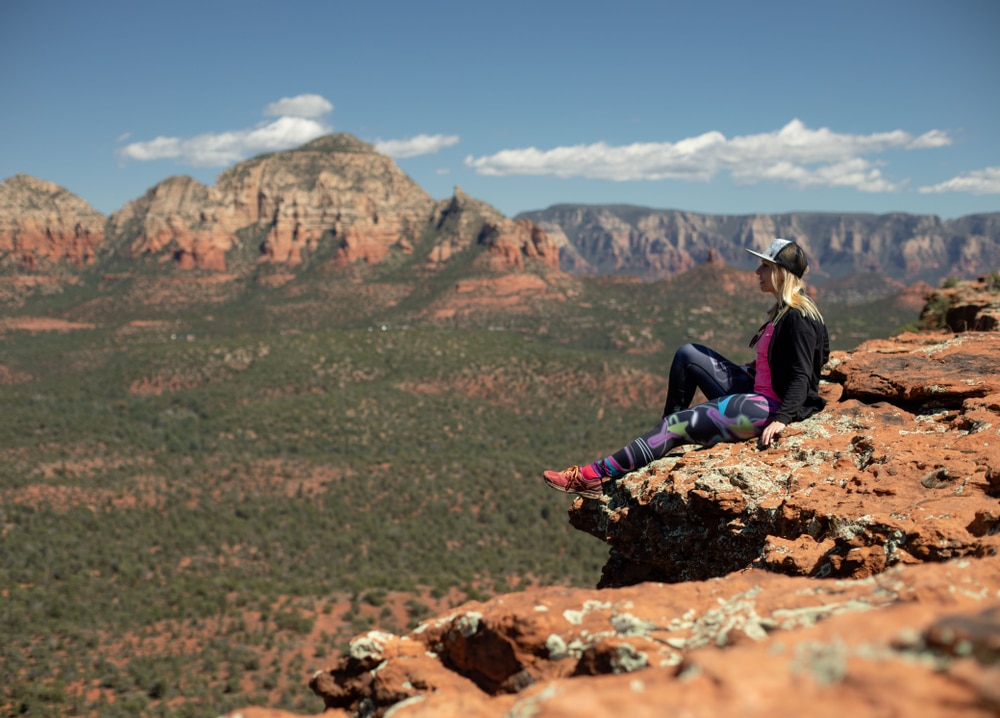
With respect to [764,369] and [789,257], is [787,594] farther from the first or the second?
[789,257]

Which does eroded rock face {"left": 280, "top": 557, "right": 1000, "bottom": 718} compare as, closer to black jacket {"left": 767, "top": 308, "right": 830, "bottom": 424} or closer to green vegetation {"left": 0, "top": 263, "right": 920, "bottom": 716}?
black jacket {"left": 767, "top": 308, "right": 830, "bottom": 424}

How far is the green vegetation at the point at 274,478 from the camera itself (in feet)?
102

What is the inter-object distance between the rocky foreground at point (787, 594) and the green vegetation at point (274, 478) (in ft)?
83.4

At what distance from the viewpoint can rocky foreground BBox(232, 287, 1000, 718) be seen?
226 centimetres

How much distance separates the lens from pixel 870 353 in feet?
28.9

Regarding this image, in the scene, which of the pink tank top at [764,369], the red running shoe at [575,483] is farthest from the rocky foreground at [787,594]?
the pink tank top at [764,369]

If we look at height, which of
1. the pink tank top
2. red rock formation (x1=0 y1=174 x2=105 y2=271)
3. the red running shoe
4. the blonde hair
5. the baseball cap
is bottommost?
the red running shoe

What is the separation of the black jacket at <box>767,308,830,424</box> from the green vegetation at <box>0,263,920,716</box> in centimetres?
2603

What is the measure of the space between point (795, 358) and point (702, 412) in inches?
46.6

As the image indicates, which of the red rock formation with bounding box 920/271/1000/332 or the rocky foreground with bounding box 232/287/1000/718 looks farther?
the red rock formation with bounding box 920/271/1000/332

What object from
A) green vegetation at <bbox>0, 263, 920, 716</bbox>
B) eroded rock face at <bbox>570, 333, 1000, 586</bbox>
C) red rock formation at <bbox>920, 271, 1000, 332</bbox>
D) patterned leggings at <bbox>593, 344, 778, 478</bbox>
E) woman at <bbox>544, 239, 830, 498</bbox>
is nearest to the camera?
eroded rock face at <bbox>570, 333, 1000, 586</bbox>

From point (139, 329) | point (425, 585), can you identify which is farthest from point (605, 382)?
point (139, 329)

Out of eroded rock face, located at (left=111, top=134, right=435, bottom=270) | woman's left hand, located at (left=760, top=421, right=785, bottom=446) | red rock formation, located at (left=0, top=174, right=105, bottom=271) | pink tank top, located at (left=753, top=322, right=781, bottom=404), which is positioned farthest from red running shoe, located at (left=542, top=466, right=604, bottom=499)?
red rock formation, located at (left=0, top=174, right=105, bottom=271)

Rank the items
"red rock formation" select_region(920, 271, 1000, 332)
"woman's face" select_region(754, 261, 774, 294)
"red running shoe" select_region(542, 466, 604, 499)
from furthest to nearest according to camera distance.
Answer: "red rock formation" select_region(920, 271, 1000, 332) → "red running shoe" select_region(542, 466, 604, 499) → "woman's face" select_region(754, 261, 774, 294)
